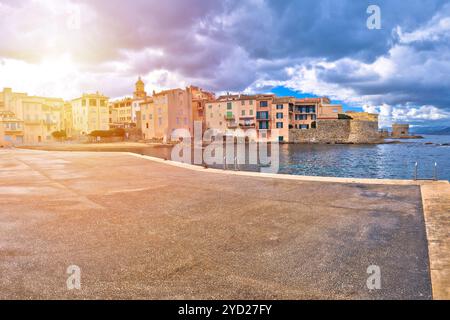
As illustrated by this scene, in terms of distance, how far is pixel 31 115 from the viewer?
8288 cm

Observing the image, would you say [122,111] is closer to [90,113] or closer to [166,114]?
[90,113]

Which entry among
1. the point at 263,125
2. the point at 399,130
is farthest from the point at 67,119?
the point at 399,130

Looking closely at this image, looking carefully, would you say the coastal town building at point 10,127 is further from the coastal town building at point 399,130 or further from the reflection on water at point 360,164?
the coastal town building at point 399,130

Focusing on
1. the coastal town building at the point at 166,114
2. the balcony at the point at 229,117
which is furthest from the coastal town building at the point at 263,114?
the coastal town building at the point at 166,114

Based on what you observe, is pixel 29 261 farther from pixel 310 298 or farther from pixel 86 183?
pixel 86 183

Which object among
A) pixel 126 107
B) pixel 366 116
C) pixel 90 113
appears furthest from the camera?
pixel 126 107

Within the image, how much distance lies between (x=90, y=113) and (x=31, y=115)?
15.0m

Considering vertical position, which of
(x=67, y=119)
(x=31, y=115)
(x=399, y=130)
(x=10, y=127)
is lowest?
(x=10, y=127)

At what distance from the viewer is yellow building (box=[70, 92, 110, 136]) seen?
3524 inches

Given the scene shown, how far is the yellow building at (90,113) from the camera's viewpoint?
8951cm

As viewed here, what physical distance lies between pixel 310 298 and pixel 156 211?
18.5 ft

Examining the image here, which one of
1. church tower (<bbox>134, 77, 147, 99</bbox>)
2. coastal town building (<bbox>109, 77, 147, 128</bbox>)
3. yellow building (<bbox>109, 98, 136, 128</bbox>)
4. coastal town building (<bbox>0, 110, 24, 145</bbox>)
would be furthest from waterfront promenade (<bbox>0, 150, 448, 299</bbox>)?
church tower (<bbox>134, 77, 147, 99</bbox>)
